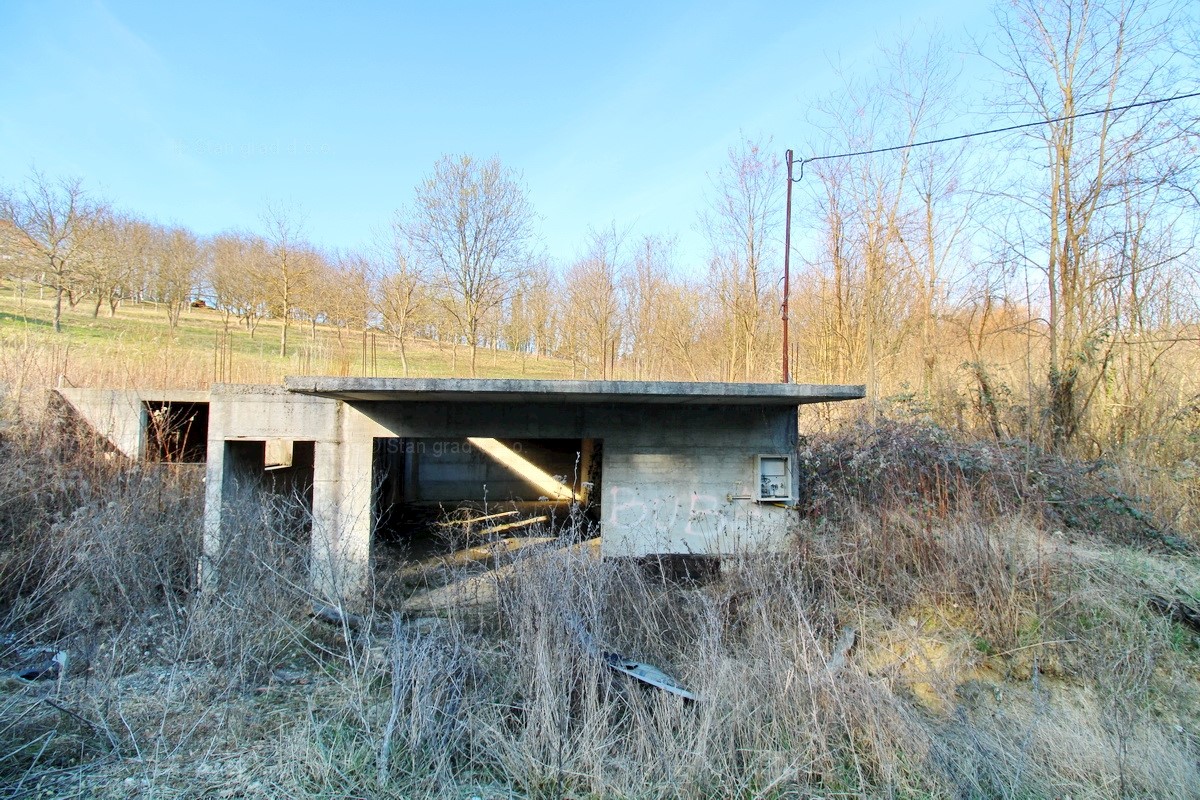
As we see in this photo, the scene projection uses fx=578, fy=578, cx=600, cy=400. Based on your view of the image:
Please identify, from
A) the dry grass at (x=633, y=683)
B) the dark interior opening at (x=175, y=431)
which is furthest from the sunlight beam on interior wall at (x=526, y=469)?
the dry grass at (x=633, y=683)

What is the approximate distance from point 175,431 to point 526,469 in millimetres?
8029

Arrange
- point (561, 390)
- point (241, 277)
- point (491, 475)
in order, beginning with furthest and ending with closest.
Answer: point (241, 277) → point (491, 475) → point (561, 390)

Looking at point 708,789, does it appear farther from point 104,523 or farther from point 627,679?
point 104,523

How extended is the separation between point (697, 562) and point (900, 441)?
4.54 meters

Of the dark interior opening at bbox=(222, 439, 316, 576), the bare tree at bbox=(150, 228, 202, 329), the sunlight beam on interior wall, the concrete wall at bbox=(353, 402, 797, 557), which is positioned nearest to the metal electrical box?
the concrete wall at bbox=(353, 402, 797, 557)

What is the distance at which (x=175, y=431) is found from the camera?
11.0 m

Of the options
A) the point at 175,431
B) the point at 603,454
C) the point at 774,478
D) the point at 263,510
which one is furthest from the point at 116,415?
the point at 774,478

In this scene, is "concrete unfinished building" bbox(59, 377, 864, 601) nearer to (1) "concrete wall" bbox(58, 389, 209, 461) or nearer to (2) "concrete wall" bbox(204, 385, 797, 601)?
(2) "concrete wall" bbox(204, 385, 797, 601)

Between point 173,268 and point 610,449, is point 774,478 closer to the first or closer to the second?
point 610,449

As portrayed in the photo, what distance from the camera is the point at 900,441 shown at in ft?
32.3

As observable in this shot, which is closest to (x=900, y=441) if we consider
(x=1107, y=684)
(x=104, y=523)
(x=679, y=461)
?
(x=679, y=461)

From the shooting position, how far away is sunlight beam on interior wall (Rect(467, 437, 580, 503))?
52.4 feet

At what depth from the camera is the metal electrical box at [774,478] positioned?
7.95 metres

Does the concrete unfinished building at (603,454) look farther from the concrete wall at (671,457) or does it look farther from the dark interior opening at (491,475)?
the dark interior opening at (491,475)
